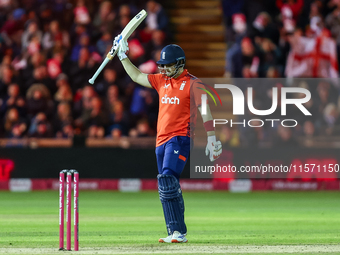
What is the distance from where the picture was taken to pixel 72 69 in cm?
1698

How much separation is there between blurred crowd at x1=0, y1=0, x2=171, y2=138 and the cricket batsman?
7.62m

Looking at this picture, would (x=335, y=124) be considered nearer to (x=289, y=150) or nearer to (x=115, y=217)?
(x=289, y=150)

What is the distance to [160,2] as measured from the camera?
1991cm

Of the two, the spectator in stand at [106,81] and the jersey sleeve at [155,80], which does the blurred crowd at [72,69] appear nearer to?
the spectator in stand at [106,81]

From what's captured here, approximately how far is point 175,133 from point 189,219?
3.33 meters

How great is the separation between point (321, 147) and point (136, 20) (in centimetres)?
742

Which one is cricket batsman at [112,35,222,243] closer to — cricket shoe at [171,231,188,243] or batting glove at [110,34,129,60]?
cricket shoe at [171,231,188,243]

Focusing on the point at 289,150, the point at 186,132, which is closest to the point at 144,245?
the point at 186,132

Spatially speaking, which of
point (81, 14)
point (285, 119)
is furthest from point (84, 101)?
point (285, 119)

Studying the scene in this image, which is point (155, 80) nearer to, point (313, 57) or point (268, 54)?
point (268, 54)

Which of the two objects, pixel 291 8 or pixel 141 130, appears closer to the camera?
pixel 141 130

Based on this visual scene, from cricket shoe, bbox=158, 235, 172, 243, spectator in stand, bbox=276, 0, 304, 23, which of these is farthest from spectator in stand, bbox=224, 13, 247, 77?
cricket shoe, bbox=158, 235, 172, 243

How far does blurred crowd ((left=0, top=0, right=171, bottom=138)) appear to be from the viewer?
1600cm

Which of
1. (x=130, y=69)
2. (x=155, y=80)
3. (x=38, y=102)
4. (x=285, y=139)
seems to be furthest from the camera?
(x=38, y=102)
